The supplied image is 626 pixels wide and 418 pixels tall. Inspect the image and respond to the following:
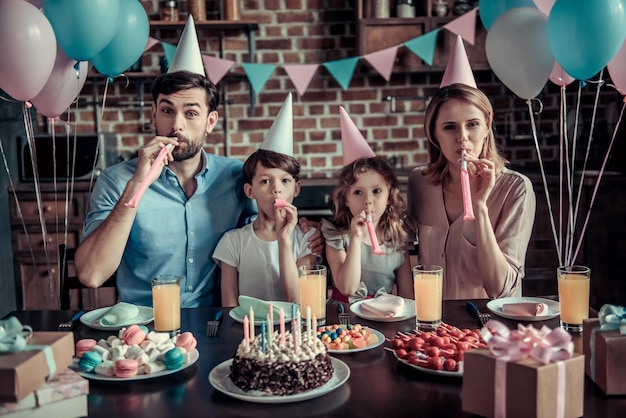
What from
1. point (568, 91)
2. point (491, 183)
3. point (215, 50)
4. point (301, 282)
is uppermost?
point (215, 50)

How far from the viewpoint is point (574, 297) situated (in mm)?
1422

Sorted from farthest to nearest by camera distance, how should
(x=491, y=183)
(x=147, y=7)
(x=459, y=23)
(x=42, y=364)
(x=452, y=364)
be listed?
(x=147, y=7) → (x=459, y=23) → (x=491, y=183) → (x=452, y=364) → (x=42, y=364)

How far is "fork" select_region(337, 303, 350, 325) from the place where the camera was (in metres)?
1.54

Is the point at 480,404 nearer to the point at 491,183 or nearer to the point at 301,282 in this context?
the point at 301,282

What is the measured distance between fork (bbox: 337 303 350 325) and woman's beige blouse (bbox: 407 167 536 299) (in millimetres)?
517

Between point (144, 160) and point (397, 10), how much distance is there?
231 cm

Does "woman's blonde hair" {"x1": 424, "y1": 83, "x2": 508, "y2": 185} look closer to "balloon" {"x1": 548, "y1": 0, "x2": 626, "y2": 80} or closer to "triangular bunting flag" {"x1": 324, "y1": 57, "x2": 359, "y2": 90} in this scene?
"balloon" {"x1": 548, "y1": 0, "x2": 626, "y2": 80}

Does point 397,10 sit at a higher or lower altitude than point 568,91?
higher

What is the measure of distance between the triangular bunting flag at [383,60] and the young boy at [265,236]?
5.87ft

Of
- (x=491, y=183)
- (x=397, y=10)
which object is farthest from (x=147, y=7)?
(x=491, y=183)

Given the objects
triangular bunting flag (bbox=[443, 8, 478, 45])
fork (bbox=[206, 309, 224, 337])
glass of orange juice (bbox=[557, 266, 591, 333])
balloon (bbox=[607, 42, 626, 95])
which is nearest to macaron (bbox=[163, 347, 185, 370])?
fork (bbox=[206, 309, 224, 337])

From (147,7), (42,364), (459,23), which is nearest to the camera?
(42,364)

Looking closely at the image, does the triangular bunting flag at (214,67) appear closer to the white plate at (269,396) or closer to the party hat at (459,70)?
the party hat at (459,70)

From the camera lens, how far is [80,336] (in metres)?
1.47
